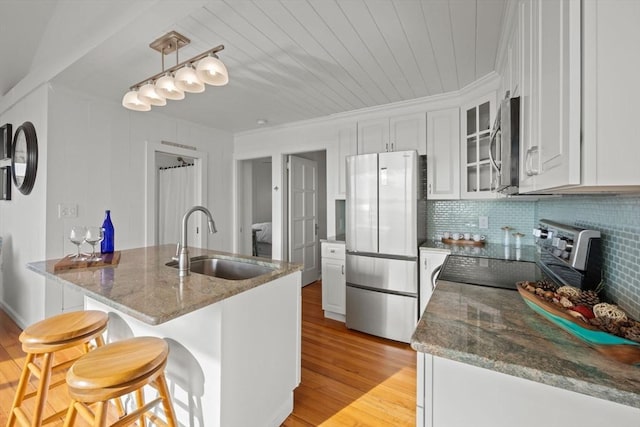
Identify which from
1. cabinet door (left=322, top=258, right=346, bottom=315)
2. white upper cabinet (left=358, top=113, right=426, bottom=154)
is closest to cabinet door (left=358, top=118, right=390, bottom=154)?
white upper cabinet (left=358, top=113, right=426, bottom=154)

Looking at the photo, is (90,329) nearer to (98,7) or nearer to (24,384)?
(24,384)

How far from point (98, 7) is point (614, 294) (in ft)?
9.94

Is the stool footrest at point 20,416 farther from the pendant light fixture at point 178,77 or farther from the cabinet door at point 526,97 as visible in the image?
the cabinet door at point 526,97

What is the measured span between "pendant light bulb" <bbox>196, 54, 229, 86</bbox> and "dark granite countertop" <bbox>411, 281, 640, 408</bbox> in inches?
64.5

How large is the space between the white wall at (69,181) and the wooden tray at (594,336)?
3509mm

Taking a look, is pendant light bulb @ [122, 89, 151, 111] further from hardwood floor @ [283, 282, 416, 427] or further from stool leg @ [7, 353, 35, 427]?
hardwood floor @ [283, 282, 416, 427]

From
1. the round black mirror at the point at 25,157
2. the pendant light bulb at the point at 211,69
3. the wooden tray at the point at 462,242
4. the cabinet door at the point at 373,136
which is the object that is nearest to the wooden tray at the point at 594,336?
the wooden tray at the point at 462,242

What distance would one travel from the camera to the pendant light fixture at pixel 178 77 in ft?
5.04

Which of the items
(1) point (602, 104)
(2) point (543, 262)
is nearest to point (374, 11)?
(1) point (602, 104)

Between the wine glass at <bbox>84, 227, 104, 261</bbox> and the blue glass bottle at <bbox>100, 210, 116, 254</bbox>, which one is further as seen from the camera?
the blue glass bottle at <bbox>100, 210, 116, 254</bbox>

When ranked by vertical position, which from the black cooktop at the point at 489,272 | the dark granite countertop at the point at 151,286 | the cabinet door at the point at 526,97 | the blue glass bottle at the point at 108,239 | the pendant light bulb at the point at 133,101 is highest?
the pendant light bulb at the point at 133,101

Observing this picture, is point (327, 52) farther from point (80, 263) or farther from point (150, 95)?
point (80, 263)

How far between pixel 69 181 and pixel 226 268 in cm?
191

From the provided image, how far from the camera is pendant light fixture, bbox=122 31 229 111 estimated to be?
1.54 m
